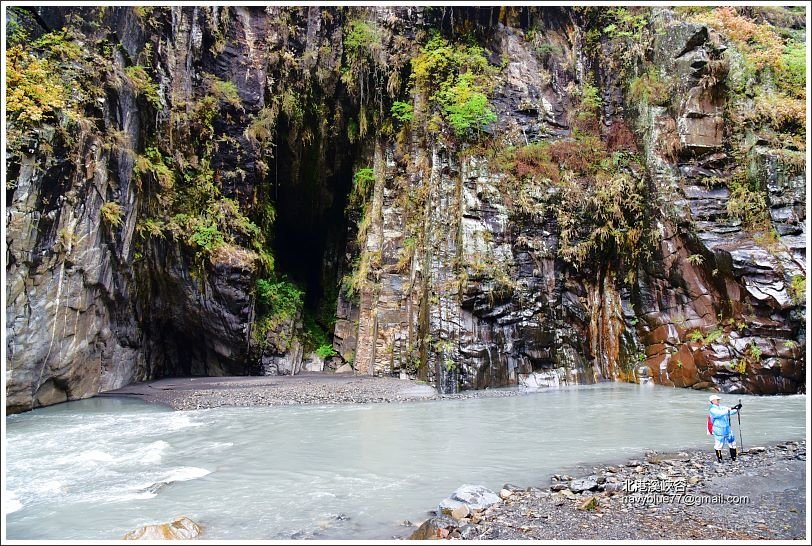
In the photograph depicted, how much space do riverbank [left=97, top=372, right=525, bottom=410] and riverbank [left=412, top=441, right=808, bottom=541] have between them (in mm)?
7062

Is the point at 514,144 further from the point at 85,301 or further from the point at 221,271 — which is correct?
the point at 85,301

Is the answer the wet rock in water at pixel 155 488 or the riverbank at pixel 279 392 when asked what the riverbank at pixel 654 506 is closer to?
the wet rock in water at pixel 155 488

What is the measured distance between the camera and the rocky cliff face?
40.0 feet

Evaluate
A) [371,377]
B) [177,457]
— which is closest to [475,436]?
[177,457]

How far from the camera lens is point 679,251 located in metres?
14.5

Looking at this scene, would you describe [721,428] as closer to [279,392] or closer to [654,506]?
[654,506]

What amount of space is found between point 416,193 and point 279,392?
327 inches

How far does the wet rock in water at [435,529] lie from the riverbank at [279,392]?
7.71 m

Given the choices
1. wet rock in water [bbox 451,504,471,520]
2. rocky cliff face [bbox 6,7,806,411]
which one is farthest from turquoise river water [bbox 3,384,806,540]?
rocky cliff face [bbox 6,7,806,411]

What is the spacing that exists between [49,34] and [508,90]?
1368cm

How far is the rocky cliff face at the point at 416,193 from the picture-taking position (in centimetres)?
1220

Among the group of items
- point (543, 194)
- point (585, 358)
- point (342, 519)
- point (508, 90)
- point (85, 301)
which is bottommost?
point (342, 519)

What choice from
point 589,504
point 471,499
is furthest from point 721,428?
point 471,499

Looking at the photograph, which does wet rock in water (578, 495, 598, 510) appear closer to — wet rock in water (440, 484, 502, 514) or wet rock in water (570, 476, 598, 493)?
wet rock in water (570, 476, 598, 493)
